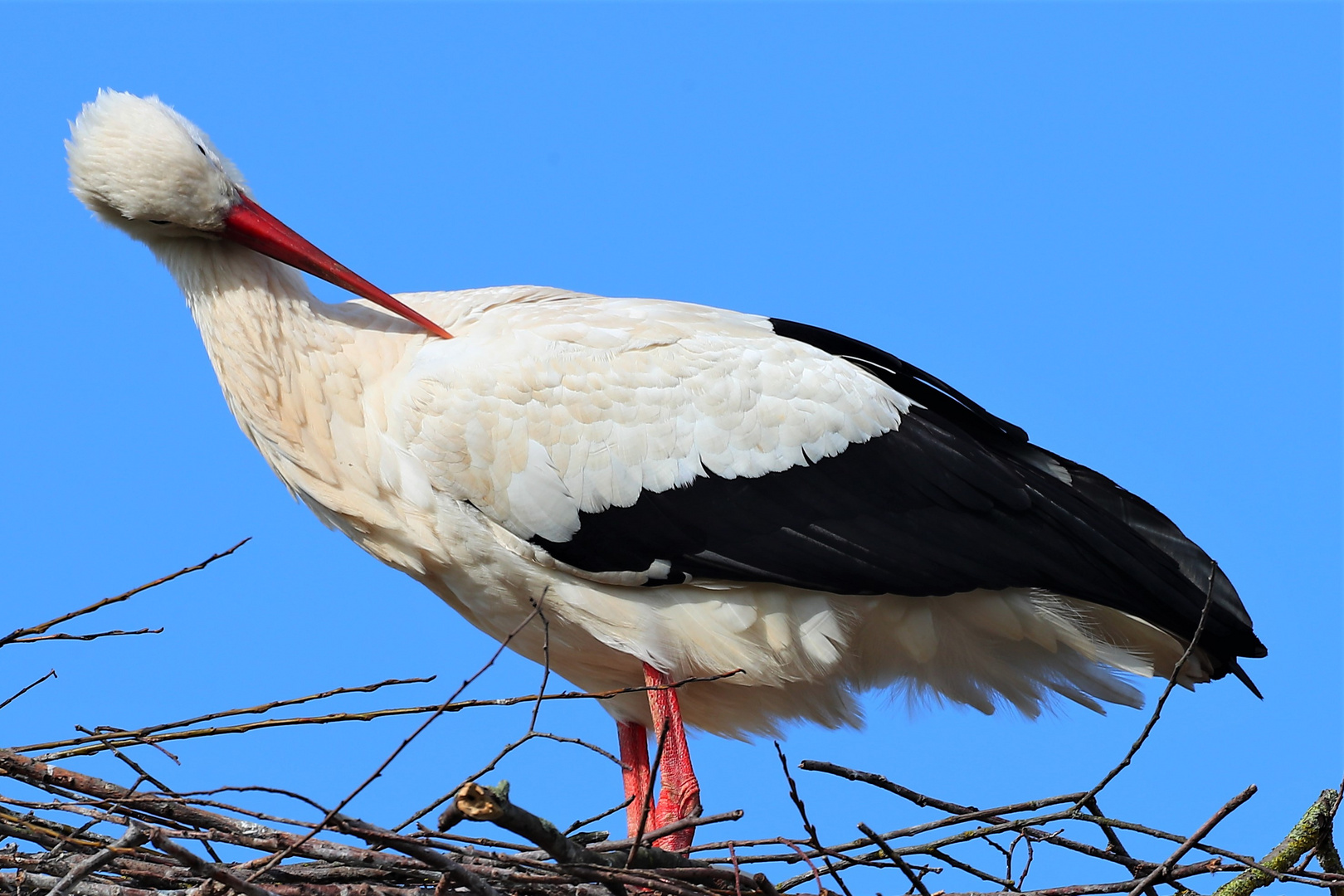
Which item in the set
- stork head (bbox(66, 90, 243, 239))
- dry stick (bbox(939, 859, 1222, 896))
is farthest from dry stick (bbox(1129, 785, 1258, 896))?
stork head (bbox(66, 90, 243, 239))

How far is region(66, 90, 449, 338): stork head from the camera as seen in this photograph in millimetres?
4875

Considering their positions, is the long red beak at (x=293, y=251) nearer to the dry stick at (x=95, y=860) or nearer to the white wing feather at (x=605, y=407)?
the white wing feather at (x=605, y=407)

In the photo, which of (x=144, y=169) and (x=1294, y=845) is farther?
(x=144, y=169)

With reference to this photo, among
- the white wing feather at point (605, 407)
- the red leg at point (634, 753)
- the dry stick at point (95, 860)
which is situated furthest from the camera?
the red leg at point (634, 753)

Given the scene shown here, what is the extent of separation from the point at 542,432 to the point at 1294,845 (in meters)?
2.54

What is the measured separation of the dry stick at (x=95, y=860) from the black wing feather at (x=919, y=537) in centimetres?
173

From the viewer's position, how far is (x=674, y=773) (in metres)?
5.21

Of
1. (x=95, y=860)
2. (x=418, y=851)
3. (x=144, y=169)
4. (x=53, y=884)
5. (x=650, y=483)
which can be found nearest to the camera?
(x=418, y=851)

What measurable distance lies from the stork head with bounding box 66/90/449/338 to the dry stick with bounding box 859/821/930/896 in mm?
2228

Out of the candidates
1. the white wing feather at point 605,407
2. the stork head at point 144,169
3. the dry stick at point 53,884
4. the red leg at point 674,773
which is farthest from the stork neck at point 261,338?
the dry stick at point 53,884

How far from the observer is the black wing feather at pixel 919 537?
4.93m

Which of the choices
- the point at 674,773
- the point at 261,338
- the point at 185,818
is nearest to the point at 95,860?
the point at 185,818

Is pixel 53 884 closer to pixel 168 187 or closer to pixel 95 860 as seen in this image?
pixel 95 860

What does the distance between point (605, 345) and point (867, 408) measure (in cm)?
92
